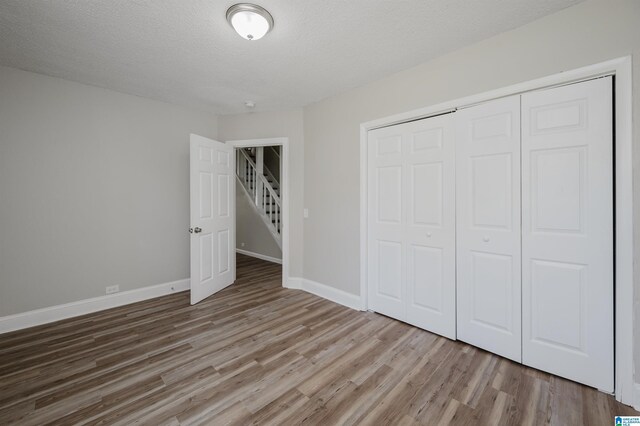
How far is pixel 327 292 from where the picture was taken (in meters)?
3.57

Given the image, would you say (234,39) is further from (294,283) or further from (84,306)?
(84,306)

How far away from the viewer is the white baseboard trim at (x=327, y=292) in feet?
10.7

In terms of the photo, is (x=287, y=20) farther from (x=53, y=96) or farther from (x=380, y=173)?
(x=53, y=96)

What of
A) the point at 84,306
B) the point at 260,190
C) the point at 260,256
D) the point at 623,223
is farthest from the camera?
the point at 260,190

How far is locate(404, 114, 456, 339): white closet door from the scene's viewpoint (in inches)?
98.1

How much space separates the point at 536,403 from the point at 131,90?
4.91 meters

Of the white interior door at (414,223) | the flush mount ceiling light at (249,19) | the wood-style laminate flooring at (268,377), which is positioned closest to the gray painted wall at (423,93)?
the white interior door at (414,223)

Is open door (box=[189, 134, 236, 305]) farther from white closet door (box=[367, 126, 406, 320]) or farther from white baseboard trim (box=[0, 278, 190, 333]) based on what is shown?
white closet door (box=[367, 126, 406, 320])

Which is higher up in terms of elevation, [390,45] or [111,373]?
[390,45]

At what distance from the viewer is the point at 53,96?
292cm

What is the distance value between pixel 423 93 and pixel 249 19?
171 cm

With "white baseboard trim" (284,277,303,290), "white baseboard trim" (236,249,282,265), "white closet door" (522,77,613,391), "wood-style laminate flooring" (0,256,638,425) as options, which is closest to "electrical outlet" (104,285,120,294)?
"wood-style laminate flooring" (0,256,638,425)

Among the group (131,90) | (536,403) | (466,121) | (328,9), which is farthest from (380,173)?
(131,90)

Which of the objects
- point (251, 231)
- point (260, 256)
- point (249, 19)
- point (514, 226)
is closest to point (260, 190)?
point (251, 231)
